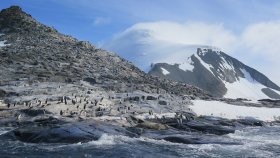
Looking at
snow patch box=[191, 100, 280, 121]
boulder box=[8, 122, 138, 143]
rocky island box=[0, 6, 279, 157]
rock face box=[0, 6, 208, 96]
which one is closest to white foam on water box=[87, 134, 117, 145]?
rocky island box=[0, 6, 279, 157]

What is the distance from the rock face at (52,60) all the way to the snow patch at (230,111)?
1464 cm

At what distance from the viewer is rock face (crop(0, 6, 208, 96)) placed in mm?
95344

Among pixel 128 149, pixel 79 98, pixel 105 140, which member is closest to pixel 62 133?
pixel 105 140

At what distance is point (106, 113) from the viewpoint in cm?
6950

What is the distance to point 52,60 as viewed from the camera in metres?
107

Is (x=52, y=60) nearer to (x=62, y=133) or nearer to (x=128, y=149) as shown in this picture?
(x=62, y=133)

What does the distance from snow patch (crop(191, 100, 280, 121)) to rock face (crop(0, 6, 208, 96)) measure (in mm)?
→ 14643

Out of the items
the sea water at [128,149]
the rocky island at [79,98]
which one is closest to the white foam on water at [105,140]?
the sea water at [128,149]

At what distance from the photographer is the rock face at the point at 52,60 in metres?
95.3

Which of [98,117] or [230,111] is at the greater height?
Answer: [230,111]

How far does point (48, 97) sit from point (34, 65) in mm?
26139

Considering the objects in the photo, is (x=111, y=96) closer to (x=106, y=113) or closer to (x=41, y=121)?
(x=106, y=113)

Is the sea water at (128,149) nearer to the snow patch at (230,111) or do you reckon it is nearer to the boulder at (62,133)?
the boulder at (62,133)

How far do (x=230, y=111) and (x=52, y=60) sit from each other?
4226cm
